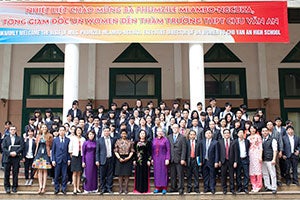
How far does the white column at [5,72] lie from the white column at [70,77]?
4742mm

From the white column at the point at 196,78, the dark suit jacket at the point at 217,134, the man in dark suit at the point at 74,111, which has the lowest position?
the dark suit jacket at the point at 217,134

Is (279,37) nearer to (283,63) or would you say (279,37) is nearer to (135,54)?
(283,63)

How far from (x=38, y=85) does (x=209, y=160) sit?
8.44 meters

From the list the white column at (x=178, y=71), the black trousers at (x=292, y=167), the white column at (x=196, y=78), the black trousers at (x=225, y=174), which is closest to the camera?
the black trousers at (x=225, y=174)

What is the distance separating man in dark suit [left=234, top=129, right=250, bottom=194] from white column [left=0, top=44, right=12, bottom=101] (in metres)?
9.40

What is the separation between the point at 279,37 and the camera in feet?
33.6

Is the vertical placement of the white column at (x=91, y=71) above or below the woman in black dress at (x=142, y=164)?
above

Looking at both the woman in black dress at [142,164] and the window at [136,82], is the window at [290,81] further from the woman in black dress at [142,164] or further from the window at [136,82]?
the woman in black dress at [142,164]

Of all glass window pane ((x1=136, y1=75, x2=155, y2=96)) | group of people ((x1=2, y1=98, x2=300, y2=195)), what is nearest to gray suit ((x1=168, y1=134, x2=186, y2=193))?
group of people ((x1=2, y1=98, x2=300, y2=195))

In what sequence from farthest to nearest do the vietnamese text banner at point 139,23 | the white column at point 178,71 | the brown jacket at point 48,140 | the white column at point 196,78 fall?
1. the white column at point 178,71
2. the white column at point 196,78
3. the vietnamese text banner at point 139,23
4. the brown jacket at point 48,140

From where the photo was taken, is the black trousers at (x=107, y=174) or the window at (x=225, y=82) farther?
the window at (x=225, y=82)

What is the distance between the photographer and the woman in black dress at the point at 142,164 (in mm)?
8461

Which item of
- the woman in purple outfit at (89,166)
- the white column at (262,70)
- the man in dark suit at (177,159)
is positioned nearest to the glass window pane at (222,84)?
A: the white column at (262,70)

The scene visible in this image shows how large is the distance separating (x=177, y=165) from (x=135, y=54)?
686 centimetres
